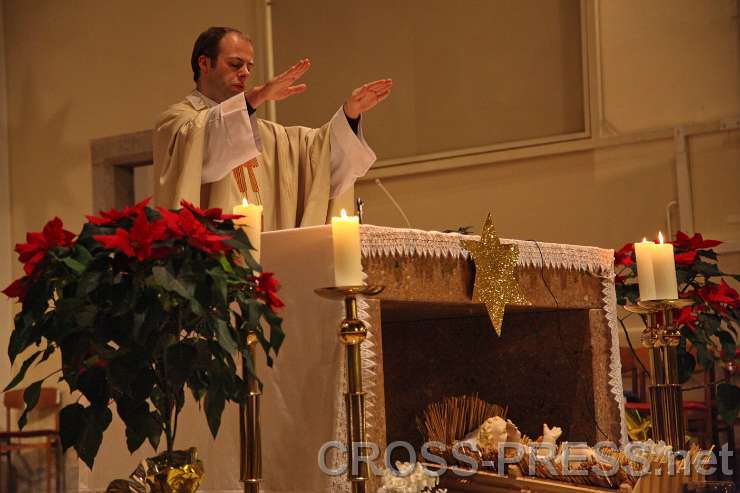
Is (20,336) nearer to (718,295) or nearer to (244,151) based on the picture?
(244,151)

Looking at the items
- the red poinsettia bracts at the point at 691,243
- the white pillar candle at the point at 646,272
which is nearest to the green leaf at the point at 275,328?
the white pillar candle at the point at 646,272

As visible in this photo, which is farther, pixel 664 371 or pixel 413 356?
pixel 413 356

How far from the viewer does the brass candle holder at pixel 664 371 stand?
2695mm

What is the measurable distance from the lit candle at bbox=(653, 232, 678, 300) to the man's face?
1828 mm

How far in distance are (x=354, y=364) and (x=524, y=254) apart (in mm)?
1027

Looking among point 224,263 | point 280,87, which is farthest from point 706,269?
point 224,263

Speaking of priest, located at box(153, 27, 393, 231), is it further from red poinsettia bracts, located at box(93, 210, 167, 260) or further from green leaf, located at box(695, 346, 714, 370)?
red poinsettia bracts, located at box(93, 210, 167, 260)

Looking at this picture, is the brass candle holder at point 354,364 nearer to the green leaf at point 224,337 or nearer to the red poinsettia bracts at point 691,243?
the green leaf at point 224,337

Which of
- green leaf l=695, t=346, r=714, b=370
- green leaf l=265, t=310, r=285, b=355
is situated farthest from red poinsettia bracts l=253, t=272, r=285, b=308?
green leaf l=695, t=346, r=714, b=370

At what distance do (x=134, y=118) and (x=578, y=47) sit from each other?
3475 mm

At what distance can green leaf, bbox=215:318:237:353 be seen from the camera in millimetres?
1898

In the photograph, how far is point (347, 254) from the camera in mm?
2068

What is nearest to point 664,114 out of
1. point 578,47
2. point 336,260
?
point 578,47

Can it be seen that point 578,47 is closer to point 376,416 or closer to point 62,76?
point 62,76
